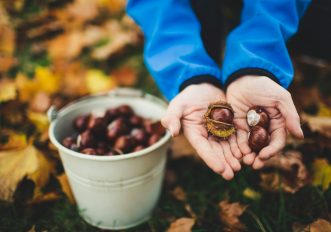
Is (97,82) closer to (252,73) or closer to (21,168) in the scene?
(21,168)

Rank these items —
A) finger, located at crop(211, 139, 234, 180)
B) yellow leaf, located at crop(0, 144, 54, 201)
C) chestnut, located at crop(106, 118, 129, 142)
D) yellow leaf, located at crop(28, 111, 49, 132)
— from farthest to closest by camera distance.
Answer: yellow leaf, located at crop(28, 111, 49, 132) < chestnut, located at crop(106, 118, 129, 142) < yellow leaf, located at crop(0, 144, 54, 201) < finger, located at crop(211, 139, 234, 180)

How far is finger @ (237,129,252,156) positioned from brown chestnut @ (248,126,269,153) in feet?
0.07

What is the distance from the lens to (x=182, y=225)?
154 cm

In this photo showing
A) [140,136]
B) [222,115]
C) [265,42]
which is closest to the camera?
[222,115]

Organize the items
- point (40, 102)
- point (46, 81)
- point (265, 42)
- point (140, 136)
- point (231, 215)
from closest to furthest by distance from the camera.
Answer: point (265, 42)
point (231, 215)
point (140, 136)
point (40, 102)
point (46, 81)

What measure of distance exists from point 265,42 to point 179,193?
86cm

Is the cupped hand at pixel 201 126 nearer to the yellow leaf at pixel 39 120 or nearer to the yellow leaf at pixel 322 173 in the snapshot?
the yellow leaf at pixel 322 173

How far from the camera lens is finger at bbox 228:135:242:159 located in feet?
4.41

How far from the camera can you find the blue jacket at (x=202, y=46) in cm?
147

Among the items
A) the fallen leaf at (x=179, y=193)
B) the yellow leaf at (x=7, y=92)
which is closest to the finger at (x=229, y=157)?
the fallen leaf at (x=179, y=193)

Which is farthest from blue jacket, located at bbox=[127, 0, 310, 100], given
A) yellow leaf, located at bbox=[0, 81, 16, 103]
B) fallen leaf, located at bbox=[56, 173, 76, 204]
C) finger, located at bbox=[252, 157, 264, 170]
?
yellow leaf, located at bbox=[0, 81, 16, 103]

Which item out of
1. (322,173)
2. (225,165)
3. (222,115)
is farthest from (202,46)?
(322,173)

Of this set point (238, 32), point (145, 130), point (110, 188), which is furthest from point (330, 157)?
point (110, 188)

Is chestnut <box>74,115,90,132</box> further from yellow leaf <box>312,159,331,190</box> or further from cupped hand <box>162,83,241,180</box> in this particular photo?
yellow leaf <box>312,159,331,190</box>
